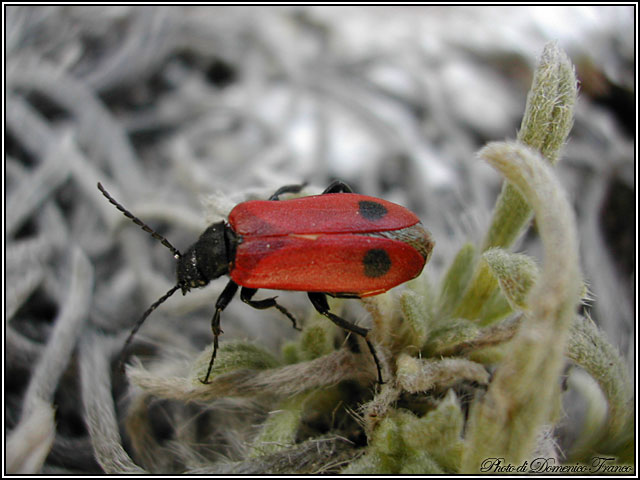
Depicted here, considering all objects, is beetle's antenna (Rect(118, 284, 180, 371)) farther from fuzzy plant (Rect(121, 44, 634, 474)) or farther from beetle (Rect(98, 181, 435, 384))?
fuzzy plant (Rect(121, 44, 634, 474))

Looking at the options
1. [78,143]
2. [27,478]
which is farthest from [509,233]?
[78,143]

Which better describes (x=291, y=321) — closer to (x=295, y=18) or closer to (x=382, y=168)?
(x=382, y=168)

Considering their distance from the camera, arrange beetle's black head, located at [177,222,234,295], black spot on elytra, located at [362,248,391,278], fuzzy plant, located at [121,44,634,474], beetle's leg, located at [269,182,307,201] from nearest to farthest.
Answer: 1. fuzzy plant, located at [121,44,634,474]
2. black spot on elytra, located at [362,248,391,278]
3. beetle's black head, located at [177,222,234,295]
4. beetle's leg, located at [269,182,307,201]

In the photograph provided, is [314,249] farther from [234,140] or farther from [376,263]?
[234,140]

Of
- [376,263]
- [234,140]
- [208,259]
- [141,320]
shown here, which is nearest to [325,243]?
[376,263]

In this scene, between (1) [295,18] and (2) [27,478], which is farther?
(1) [295,18]

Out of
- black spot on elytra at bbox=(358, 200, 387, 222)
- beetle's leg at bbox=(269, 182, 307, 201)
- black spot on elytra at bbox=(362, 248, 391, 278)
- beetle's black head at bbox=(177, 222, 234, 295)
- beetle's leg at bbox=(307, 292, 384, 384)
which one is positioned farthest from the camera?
beetle's leg at bbox=(269, 182, 307, 201)

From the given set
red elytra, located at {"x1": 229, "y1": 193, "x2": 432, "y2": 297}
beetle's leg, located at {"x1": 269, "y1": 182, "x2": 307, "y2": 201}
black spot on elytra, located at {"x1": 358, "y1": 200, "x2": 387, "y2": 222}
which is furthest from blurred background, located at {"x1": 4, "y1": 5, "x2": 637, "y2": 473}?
black spot on elytra, located at {"x1": 358, "y1": 200, "x2": 387, "y2": 222}
